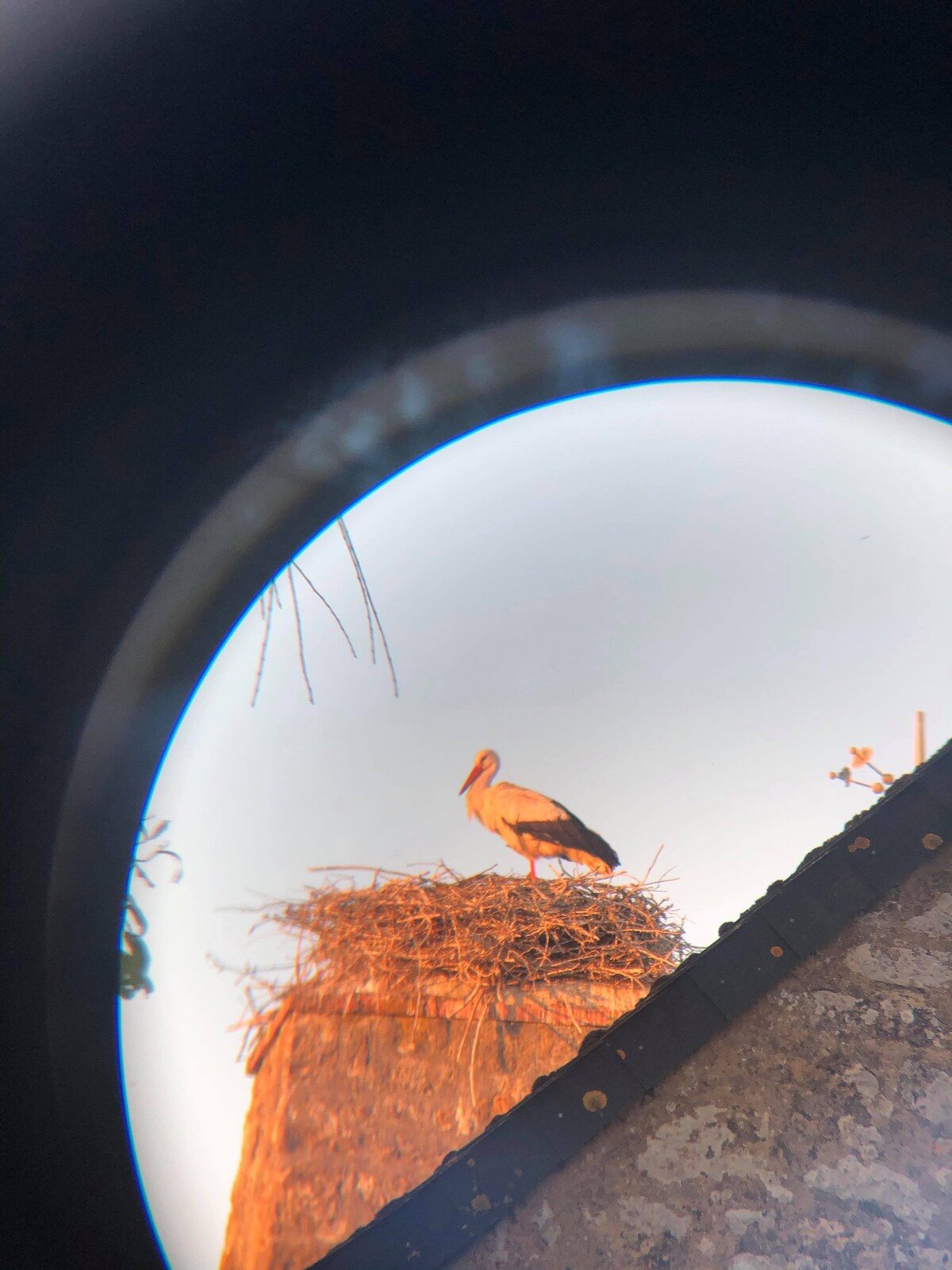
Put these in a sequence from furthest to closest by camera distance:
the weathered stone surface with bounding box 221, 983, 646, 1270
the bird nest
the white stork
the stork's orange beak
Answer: the stork's orange beak → the white stork → the bird nest → the weathered stone surface with bounding box 221, 983, 646, 1270

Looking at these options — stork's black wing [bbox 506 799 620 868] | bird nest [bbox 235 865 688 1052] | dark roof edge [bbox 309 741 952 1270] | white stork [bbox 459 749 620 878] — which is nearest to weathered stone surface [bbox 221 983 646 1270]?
bird nest [bbox 235 865 688 1052]

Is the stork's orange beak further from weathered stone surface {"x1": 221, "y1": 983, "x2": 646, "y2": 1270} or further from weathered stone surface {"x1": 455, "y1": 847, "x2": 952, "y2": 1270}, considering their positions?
weathered stone surface {"x1": 455, "y1": 847, "x2": 952, "y2": 1270}

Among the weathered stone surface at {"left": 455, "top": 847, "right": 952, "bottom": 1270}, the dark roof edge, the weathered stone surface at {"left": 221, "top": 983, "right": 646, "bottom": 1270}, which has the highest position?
the weathered stone surface at {"left": 221, "top": 983, "right": 646, "bottom": 1270}

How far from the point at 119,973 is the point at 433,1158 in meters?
0.76

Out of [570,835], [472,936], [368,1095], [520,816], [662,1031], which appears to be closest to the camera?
[662,1031]

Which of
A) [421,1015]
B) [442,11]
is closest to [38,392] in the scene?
[442,11]

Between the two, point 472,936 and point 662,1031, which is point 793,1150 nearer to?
point 662,1031

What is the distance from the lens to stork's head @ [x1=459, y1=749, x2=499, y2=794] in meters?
2.41

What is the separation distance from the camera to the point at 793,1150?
758 mm

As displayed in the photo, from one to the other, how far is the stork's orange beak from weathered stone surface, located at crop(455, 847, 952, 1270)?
5.24ft

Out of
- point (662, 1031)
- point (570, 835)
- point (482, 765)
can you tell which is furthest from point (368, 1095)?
point (482, 765)

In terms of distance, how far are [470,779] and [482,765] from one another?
0.07 metres

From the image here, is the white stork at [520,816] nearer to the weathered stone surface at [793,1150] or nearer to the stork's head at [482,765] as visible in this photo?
the stork's head at [482,765]

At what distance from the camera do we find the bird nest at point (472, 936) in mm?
1546
